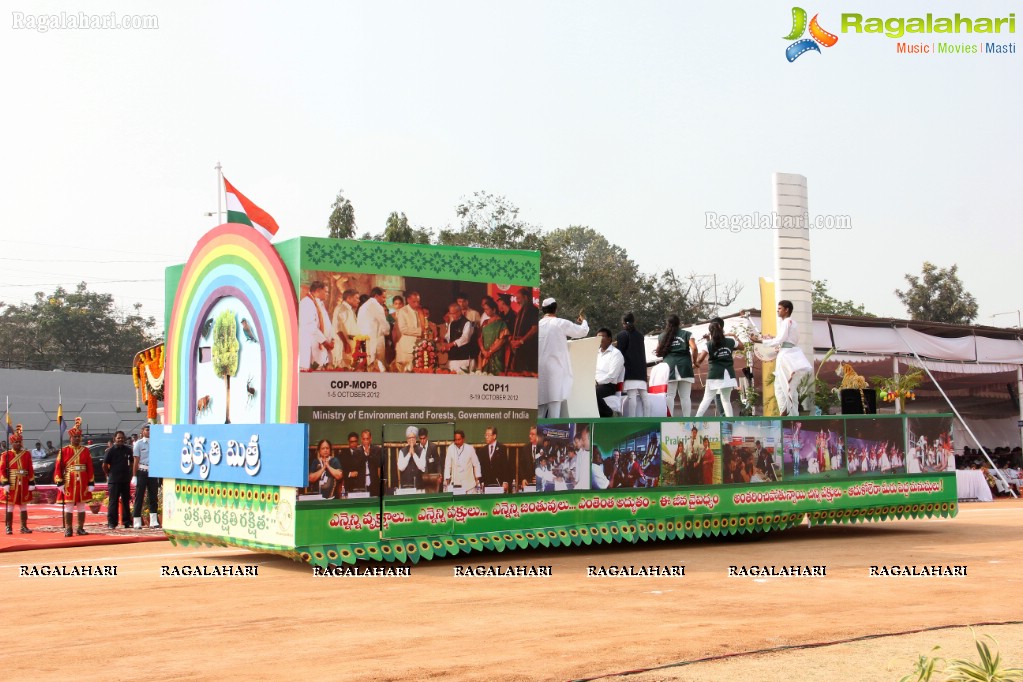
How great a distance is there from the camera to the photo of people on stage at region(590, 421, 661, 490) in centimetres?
1441

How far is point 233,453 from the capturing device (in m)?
13.0

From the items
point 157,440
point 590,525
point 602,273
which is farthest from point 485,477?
point 602,273

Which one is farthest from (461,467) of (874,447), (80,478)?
(80,478)

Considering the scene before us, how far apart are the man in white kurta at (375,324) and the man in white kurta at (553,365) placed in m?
2.63

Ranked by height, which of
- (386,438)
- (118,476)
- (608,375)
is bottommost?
(118,476)

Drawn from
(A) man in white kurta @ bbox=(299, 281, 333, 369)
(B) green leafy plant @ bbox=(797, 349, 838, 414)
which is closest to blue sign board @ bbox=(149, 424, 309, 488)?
(A) man in white kurta @ bbox=(299, 281, 333, 369)

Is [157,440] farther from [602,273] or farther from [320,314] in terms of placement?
[602,273]

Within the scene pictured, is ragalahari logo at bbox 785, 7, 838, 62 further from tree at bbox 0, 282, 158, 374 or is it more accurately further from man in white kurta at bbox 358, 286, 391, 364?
tree at bbox 0, 282, 158, 374

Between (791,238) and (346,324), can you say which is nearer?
(346,324)

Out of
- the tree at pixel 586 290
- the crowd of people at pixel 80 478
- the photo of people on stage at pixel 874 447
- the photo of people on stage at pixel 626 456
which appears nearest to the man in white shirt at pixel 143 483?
the crowd of people at pixel 80 478

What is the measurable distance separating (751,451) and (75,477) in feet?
35.1

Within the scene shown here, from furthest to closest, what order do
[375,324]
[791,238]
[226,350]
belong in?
[791,238], [226,350], [375,324]

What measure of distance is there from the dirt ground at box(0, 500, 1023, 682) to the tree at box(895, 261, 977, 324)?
135ft

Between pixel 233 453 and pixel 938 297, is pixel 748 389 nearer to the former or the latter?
pixel 233 453
